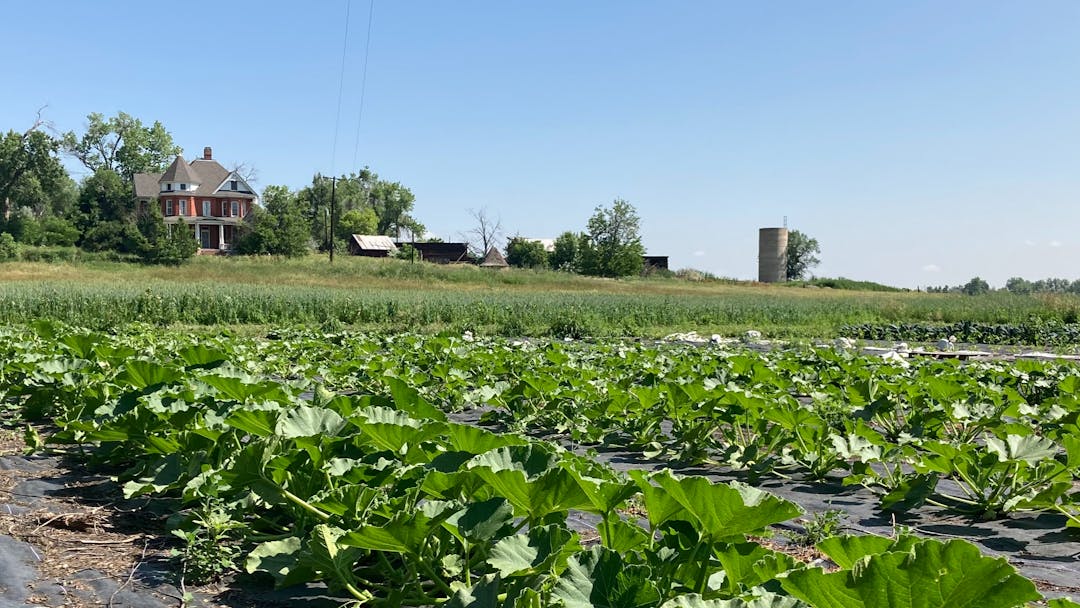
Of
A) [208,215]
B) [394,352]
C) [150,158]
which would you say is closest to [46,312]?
[394,352]

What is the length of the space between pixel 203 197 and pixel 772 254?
169 ft

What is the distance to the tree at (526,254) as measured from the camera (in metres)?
81.4

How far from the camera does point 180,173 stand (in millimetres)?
68312

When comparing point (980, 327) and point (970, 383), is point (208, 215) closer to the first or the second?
point (980, 327)

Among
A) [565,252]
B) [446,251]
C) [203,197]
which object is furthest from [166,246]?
[565,252]

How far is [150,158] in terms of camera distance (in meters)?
83.9

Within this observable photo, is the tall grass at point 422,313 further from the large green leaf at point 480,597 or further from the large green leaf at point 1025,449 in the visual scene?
the large green leaf at point 480,597

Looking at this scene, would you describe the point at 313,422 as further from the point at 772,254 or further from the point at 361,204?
the point at 361,204

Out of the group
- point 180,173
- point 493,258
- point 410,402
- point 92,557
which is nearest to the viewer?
point 92,557

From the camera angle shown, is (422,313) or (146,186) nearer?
(422,313)

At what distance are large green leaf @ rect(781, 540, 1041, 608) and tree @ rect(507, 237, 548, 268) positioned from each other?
7839 centimetres

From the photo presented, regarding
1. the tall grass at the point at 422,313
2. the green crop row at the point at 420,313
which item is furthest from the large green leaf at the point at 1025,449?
the tall grass at the point at 422,313

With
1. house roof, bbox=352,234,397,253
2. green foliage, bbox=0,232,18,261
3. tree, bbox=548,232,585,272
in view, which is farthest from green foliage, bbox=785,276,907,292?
green foliage, bbox=0,232,18,261

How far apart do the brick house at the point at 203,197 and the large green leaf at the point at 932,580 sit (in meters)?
69.0
